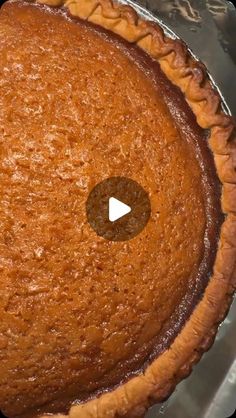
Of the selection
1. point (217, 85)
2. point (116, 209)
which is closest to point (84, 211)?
point (116, 209)

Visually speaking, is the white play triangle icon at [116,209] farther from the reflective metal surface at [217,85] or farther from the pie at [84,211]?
the reflective metal surface at [217,85]

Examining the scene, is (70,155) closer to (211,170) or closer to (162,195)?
(162,195)

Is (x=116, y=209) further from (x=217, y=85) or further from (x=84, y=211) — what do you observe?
(x=217, y=85)
